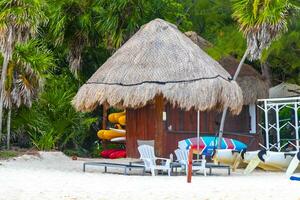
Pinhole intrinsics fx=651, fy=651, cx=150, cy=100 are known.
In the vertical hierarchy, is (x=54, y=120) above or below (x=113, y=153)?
above

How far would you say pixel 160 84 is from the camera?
17.2m

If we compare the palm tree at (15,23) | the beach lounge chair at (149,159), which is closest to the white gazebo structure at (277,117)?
the beach lounge chair at (149,159)

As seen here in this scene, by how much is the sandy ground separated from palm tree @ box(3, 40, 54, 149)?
291cm

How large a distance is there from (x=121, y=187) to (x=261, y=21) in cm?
835

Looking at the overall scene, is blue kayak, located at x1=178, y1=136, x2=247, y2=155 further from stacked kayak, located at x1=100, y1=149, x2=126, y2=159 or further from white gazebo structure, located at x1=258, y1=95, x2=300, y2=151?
stacked kayak, located at x1=100, y1=149, x2=126, y2=159

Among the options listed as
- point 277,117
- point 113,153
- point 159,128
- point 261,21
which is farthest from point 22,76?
point 277,117

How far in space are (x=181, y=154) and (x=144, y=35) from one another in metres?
4.53

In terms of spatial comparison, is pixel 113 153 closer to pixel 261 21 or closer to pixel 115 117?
pixel 115 117

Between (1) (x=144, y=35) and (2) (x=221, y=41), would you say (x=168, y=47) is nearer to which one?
(1) (x=144, y=35)

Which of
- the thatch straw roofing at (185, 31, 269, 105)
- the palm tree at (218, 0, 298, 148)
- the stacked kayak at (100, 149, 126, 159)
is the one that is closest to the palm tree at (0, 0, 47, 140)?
the stacked kayak at (100, 149, 126, 159)

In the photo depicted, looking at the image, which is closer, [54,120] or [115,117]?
[54,120]

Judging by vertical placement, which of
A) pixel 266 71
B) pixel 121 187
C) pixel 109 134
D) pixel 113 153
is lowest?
pixel 121 187

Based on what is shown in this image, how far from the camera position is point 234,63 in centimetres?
2300

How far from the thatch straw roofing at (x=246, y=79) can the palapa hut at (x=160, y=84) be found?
3381mm
